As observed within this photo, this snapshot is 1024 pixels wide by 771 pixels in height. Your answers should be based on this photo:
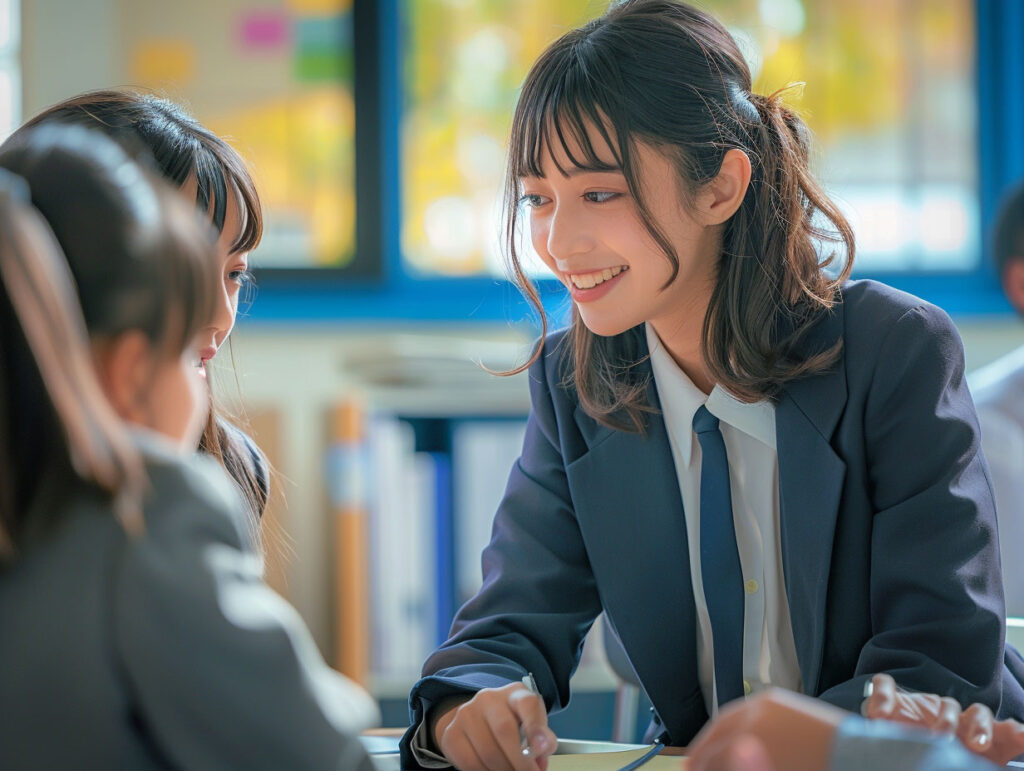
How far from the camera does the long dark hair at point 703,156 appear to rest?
1212 mm

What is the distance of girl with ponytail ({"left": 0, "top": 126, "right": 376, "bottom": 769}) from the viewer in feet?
1.94

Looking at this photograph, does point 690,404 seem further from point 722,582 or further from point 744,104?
point 744,104

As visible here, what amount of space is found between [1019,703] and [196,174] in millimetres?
948

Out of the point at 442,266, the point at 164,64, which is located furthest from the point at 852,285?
the point at 164,64

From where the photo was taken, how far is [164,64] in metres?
2.97

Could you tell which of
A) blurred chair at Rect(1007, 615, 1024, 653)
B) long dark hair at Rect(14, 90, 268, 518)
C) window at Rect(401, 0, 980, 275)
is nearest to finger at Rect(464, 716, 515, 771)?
long dark hair at Rect(14, 90, 268, 518)

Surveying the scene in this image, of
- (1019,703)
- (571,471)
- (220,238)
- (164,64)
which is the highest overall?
(164,64)

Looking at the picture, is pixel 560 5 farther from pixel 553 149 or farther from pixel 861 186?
pixel 553 149

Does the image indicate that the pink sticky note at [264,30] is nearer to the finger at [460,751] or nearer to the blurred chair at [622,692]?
the blurred chair at [622,692]

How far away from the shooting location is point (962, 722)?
2.78 ft

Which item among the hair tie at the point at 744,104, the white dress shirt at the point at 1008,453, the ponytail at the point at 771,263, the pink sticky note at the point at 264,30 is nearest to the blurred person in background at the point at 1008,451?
the white dress shirt at the point at 1008,453

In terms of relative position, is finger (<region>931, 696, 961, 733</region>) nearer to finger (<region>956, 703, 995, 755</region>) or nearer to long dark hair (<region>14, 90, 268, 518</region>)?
finger (<region>956, 703, 995, 755</region>)

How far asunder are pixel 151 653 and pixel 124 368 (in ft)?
0.52

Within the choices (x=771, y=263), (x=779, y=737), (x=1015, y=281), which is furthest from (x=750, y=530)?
(x=1015, y=281)
